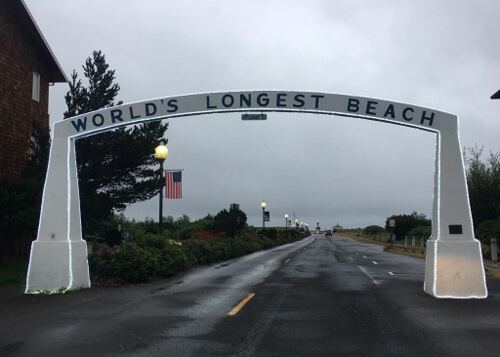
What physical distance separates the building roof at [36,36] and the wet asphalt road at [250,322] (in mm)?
15725

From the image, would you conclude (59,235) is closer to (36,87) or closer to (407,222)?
(36,87)

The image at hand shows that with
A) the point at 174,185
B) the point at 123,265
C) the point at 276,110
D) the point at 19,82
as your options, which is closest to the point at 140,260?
the point at 123,265

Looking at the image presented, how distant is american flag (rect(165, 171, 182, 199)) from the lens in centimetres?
2145

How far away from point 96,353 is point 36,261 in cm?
700

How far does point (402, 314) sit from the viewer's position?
9.58 m

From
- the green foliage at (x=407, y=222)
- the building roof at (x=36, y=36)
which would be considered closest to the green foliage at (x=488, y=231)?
the building roof at (x=36, y=36)

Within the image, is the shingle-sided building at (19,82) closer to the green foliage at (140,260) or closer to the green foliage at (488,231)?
the green foliage at (140,260)

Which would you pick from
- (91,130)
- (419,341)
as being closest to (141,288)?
(91,130)

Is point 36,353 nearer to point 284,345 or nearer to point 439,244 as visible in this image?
point 284,345

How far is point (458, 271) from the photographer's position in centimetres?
1180

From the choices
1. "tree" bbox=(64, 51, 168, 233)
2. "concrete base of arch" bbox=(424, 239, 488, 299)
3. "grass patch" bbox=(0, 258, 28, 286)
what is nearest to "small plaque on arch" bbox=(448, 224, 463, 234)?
"concrete base of arch" bbox=(424, 239, 488, 299)

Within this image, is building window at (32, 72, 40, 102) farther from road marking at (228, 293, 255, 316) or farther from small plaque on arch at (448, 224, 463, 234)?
small plaque on arch at (448, 224, 463, 234)

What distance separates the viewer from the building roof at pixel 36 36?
913 inches

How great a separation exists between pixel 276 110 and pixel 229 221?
23541mm
